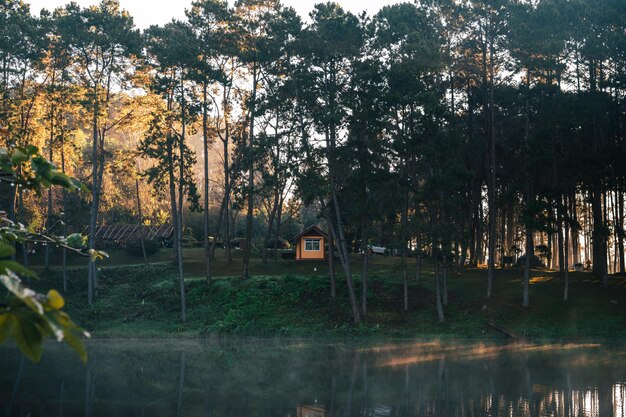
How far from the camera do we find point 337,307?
4412cm

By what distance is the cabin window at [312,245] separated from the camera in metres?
63.8

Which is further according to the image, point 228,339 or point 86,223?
point 86,223

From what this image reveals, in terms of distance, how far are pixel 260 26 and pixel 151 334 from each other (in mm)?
21363

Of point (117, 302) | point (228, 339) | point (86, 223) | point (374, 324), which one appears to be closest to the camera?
point (228, 339)

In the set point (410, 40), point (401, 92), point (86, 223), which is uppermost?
point (410, 40)

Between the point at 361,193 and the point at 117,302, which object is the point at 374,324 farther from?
the point at 117,302

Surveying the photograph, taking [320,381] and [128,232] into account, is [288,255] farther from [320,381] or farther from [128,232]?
[320,381]

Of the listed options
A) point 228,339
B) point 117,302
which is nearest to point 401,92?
point 228,339

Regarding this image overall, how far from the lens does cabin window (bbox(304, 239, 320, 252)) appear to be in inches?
2511

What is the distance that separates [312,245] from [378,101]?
2376cm

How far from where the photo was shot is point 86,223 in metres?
67.6

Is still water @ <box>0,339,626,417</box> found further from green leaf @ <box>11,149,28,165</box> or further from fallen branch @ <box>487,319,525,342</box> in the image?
green leaf @ <box>11,149,28,165</box>

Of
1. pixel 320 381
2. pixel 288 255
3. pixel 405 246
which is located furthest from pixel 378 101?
pixel 288 255

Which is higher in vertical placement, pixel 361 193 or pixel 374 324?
pixel 361 193
